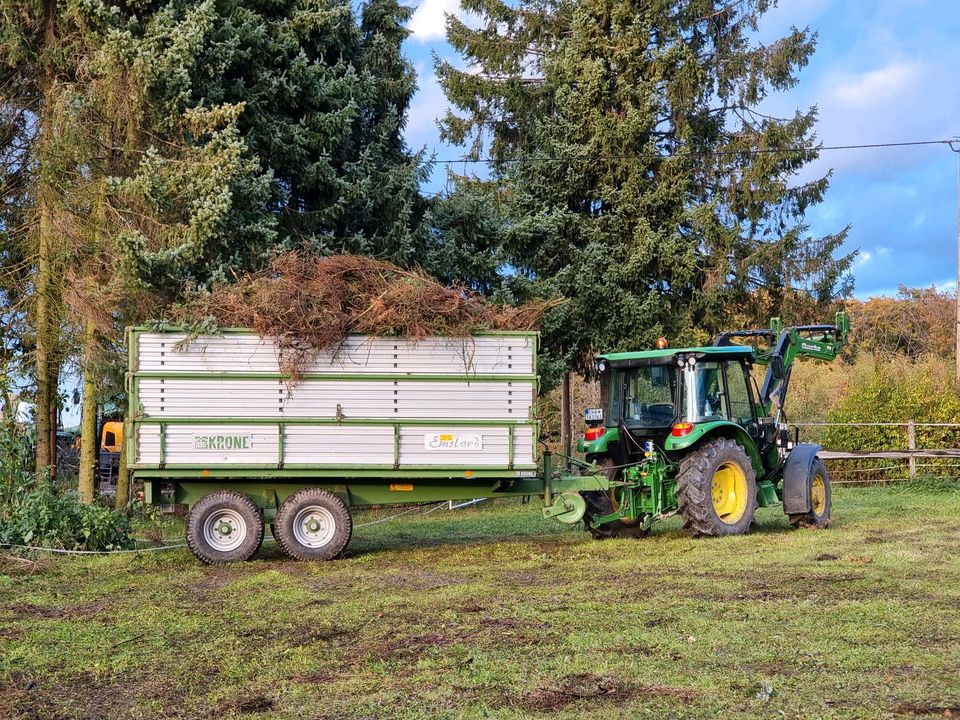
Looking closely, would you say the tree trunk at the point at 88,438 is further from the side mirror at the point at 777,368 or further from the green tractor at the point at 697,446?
the side mirror at the point at 777,368

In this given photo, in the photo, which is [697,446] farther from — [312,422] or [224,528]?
[224,528]

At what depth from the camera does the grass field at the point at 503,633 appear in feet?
19.4

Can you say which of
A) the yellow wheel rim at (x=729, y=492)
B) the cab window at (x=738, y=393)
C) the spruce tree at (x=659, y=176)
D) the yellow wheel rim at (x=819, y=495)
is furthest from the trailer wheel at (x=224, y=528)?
the spruce tree at (x=659, y=176)

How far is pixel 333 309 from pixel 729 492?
5.45m

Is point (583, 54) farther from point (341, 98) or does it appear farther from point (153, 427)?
point (153, 427)

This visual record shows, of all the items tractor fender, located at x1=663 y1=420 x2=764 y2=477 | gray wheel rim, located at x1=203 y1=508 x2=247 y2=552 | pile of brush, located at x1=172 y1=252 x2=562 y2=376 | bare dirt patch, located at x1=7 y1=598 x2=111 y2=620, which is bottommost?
bare dirt patch, located at x1=7 y1=598 x2=111 y2=620

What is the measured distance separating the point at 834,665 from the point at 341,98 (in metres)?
13.4

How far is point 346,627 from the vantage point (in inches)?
317

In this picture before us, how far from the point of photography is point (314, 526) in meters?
12.0

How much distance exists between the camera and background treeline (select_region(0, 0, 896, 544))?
15664 mm

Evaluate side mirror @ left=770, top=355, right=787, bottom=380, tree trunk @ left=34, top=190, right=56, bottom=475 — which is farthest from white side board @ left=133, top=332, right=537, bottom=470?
tree trunk @ left=34, top=190, right=56, bottom=475

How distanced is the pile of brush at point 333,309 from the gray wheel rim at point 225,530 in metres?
1.80

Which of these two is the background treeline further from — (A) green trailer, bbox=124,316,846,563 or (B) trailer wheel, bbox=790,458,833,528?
(B) trailer wheel, bbox=790,458,833,528

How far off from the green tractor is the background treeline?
554 cm
